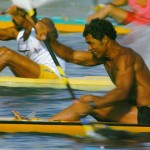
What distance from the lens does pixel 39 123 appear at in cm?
724

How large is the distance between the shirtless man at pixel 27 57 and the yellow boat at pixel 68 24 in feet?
11.3

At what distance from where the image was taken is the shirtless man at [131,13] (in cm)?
1250

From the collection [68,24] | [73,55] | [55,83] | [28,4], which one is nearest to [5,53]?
[55,83]

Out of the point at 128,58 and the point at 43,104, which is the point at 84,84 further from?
the point at 128,58

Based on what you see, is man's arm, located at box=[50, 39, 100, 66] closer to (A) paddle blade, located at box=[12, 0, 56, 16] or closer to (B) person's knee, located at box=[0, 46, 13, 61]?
(A) paddle blade, located at box=[12, 0, 56, 16]

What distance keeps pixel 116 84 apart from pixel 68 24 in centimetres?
618

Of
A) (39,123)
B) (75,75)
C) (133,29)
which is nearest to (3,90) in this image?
(75,75)

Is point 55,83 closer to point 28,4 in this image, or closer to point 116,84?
point 28,4

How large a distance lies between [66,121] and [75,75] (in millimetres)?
3609

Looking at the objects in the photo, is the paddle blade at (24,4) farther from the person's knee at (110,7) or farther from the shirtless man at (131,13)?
the person's knee at (110,7)

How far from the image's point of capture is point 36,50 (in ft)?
30.6

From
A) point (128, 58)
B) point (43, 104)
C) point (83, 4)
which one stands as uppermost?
point (128, 58)

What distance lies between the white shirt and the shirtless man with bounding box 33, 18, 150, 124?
6.69ft

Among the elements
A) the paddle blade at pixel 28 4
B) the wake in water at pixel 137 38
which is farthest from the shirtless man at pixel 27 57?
the wake in water at pixel 137 38
